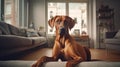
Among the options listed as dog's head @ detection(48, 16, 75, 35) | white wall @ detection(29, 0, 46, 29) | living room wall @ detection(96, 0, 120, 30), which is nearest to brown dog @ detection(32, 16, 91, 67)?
dog's head @ detection(48, 16, 75, 35)

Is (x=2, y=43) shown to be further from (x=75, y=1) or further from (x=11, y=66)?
(x=75, y=1)

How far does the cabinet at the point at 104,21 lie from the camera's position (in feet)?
24.1

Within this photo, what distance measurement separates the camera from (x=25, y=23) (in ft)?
25.0

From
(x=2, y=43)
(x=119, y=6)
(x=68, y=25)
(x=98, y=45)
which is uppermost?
(x=119, y=6)

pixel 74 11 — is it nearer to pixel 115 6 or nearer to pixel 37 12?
pixel 37 12

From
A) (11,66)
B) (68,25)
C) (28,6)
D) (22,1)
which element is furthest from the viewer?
(28,6)

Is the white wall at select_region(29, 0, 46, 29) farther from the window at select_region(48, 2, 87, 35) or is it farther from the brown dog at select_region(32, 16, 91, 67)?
the brown dog at select_region(32, 16, 91, 67)

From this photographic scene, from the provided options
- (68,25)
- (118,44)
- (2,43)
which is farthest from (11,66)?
(118,44)

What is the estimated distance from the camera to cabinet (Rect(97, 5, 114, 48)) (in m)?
7.36

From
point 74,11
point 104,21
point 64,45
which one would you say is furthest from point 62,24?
point 74,11

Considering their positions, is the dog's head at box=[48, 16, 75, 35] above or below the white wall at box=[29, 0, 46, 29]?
below

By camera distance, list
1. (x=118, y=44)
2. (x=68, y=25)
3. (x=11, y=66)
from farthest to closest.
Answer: (x=118, y=44) < (x=68, y=25) < (x=11, y=66)

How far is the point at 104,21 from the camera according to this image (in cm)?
748

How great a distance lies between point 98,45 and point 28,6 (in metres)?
3.50
